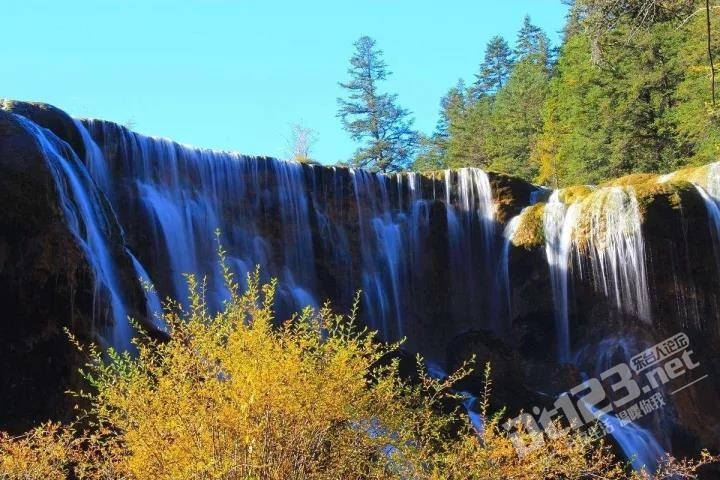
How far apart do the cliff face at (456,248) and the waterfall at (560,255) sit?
37 millimetres

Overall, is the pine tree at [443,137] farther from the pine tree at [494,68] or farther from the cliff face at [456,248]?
the cliff face at [456,248]

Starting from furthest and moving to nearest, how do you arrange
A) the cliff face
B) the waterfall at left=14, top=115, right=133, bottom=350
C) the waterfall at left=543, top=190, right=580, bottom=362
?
the waterfall at left=543, top=190, right=580, bottom=362 → the cliff face → the waterfall at left=14, top=115, right=133, bottom=350

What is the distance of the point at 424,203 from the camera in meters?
21.9

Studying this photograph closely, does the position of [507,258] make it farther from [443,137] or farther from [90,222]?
[443,137]

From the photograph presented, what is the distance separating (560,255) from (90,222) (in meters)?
13.6

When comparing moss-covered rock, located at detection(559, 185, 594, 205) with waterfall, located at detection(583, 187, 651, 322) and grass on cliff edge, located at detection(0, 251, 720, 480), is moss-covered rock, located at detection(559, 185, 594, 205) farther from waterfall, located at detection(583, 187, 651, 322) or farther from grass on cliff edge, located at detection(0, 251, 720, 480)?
grass on cliff edge, located at detection(0, 251, 720, 480)

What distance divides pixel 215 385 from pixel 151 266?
12594mm

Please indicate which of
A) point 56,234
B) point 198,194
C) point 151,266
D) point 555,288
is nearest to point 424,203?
point 555,288

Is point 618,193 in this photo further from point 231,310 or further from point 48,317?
point 231,310

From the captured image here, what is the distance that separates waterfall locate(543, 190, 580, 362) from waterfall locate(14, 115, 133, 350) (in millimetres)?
12875

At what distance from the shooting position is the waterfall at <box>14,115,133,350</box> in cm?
955

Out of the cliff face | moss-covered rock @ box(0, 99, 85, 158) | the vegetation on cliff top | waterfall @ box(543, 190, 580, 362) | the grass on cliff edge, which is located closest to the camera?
the grass on cliff edge

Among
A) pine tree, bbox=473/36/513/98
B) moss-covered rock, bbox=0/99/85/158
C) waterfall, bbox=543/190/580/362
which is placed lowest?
waterfall, bbox=543/190/580/362

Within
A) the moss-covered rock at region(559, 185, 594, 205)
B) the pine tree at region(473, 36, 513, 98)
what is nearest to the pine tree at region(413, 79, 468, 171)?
the pine tree at region(473, 36, 513, 98)
